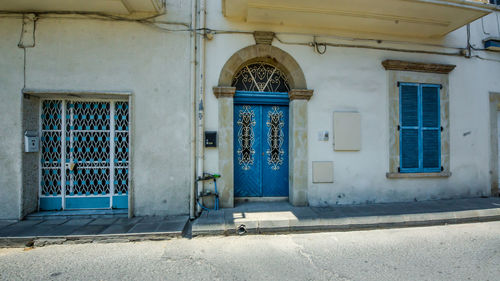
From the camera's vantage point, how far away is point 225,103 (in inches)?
192

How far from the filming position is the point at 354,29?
5352mm

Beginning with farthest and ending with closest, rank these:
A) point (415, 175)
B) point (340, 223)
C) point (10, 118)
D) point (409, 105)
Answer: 1. point (409, 105)
2. point (415, 175)
3. point (10, 118)
4. point (340, 223)

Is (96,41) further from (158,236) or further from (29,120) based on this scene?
(158,236)

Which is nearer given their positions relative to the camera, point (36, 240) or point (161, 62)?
point (36, 240)

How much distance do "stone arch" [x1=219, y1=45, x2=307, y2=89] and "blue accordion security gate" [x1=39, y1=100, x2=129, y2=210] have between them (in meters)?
2.38

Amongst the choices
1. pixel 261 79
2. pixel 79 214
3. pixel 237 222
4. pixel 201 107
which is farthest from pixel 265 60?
pixel 79 214

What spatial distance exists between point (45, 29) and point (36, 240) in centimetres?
407

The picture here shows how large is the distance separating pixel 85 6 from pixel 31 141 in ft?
9.62

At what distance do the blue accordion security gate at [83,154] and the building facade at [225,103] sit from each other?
26 mm

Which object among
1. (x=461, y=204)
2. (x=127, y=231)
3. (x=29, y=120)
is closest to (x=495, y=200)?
(x=461, y=204)

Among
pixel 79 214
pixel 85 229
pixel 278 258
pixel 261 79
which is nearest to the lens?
pixel 278 258

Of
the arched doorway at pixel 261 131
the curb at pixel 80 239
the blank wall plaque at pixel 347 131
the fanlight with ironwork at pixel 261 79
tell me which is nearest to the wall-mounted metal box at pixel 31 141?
the curb at pixel 80 239

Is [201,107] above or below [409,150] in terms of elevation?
above

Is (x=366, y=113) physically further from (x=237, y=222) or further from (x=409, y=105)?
(x=237, y=222)
